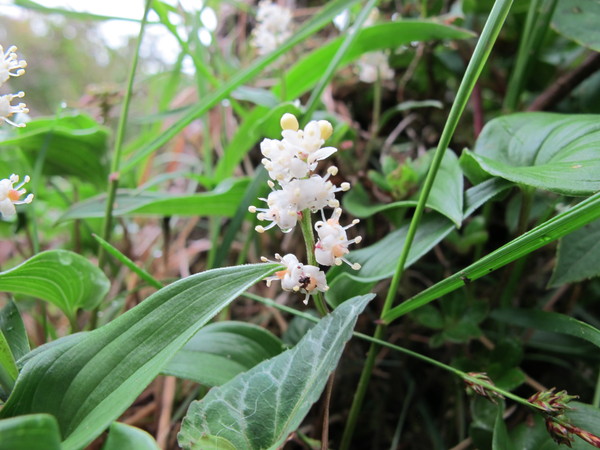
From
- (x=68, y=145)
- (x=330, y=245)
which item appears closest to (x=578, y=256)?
(x=330, y=245)

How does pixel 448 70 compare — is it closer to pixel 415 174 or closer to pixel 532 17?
pixel 532 17

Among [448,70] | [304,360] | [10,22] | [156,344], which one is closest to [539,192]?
[448,70]

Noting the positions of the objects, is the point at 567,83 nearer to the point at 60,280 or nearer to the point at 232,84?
the point at 232,84

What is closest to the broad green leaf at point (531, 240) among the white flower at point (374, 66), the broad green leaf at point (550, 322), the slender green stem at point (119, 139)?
the broad green leaf at point (550, 322)

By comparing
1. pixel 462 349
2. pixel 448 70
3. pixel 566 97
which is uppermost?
pixel 448 70

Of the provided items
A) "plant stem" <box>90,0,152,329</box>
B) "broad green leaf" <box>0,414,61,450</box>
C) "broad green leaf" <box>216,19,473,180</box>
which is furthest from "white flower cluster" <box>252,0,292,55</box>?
"broad green leaf" <box>0,414,61,450</box>

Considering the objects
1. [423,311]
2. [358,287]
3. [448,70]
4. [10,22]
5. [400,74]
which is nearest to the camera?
[358,287]
